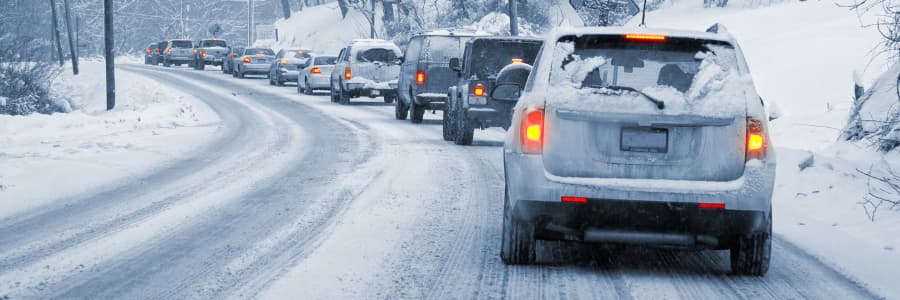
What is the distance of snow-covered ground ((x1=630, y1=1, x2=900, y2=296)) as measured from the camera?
8.32 m

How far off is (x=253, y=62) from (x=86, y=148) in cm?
3407

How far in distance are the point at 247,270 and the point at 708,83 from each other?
303cm

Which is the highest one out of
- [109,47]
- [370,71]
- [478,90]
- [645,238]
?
[109,47]

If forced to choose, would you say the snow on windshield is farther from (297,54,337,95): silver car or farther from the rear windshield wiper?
(297,54,337,95): silver car

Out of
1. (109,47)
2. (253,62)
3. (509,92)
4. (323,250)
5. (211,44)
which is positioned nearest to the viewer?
(323,250)

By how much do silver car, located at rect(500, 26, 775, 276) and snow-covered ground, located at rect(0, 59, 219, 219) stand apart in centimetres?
514

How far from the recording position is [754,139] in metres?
6.46

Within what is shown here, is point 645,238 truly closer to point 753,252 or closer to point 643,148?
point 643,148

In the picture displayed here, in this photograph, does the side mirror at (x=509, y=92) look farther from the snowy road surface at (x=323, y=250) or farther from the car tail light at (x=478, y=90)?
the car tail light at (x=478, y=90)

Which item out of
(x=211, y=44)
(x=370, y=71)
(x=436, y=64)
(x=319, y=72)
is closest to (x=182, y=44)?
(x=211, y=44)

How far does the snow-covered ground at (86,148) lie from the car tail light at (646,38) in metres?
5.59

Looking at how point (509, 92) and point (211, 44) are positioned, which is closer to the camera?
point (509, 92)

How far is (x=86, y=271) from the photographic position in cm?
678

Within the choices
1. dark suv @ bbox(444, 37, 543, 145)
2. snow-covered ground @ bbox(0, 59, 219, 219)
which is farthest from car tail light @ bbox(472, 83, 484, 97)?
snow-covered ground @ bbox(0, 59, 219, 219)
